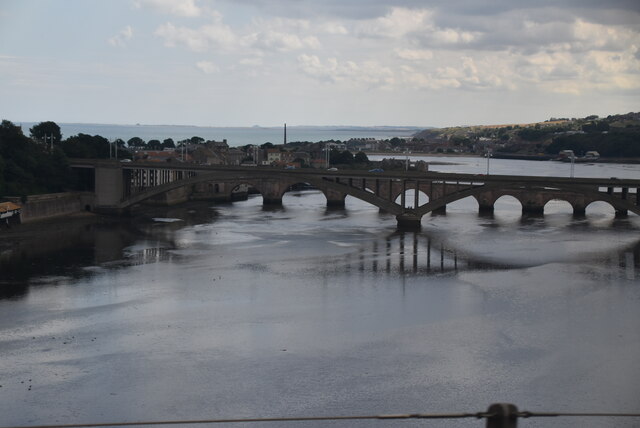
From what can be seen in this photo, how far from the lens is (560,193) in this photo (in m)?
57.0

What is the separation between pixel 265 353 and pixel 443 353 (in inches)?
179

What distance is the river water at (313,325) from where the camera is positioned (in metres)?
17.1

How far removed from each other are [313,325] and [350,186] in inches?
1034

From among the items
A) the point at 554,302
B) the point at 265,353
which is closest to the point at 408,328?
the point at 265,353

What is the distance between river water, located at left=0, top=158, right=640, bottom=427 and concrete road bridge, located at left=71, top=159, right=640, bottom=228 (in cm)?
365

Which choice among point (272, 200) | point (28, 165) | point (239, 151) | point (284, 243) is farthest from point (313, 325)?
point (239, 151)

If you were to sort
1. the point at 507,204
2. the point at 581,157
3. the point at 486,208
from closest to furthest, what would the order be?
the point at 486,208 < the point at 507,204 < the point at 581,157

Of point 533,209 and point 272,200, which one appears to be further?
point 272,200

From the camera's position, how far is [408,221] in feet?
154

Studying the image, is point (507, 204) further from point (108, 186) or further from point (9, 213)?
point (9, 213)

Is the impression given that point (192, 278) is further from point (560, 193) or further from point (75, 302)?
point (560, 193)

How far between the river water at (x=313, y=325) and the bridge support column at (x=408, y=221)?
3.57 meters

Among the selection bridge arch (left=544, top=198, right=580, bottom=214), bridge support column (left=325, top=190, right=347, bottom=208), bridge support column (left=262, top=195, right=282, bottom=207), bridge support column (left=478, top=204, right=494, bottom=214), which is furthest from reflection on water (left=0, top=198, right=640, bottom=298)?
bridge support column (left=262, top=195, right=282, bottom=207)

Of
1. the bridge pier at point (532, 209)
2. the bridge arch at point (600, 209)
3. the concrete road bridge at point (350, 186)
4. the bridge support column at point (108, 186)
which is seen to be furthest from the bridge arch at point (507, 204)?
the bridge support column at point (108, 186)
